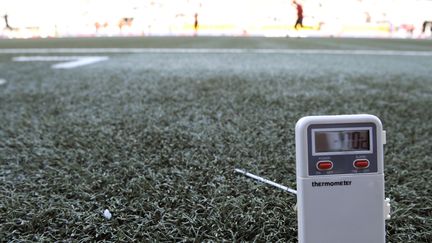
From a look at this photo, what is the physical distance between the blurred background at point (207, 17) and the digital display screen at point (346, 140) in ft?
53.5

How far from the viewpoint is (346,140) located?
465 mm

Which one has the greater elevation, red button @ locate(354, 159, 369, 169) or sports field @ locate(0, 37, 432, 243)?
red button @ locate(354, 159, 369, 169)

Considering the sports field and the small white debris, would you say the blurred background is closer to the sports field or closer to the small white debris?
the sports field

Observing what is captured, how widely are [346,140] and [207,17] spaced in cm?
2122

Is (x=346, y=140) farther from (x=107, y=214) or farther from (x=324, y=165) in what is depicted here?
(x=107, y=214)

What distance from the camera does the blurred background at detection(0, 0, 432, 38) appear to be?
57.5 ft

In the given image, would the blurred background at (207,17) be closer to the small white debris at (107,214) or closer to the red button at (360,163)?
the small white debris at (107,214)

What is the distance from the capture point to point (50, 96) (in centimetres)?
202

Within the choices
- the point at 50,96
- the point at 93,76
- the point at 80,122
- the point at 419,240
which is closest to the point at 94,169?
the point at 80,122

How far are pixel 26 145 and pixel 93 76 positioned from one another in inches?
71.1

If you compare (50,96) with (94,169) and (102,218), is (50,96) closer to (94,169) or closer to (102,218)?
(94,169)

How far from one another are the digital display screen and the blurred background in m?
16.3

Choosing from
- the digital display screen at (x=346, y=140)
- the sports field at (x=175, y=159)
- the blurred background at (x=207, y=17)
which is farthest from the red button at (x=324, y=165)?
the blurred background at (x=207, y=17)

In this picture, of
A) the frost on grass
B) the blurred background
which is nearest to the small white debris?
the frost on grass
